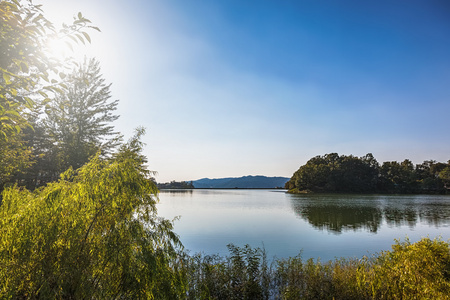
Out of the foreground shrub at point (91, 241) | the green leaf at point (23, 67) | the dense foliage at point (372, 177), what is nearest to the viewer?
the green leaf at point (23, 67)

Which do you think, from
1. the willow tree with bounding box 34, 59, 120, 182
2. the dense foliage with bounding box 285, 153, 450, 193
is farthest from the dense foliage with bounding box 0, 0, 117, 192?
the dense foliage with bounding box 285, 153, 450, 193

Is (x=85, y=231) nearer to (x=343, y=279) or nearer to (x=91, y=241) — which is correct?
(x=91, y=241)

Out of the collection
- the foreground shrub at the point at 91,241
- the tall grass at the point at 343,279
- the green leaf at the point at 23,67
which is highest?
the green leaf at the point at 23,67

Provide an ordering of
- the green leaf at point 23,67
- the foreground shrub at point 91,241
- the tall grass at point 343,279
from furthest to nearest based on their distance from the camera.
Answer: the tall grass at point 343,279, the foreground shrub at point 91,241, the green leaf at point 23,67

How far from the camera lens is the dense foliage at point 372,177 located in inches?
4469

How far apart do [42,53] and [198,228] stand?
71.9ft

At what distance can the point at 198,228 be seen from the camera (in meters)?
22.9

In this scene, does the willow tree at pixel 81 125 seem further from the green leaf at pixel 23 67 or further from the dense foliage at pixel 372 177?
the dense foliage at pixel 372 177

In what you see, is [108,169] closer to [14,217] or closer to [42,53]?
[14,217]

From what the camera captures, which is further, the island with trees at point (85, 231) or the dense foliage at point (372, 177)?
the dense foliage at point (372, 177)

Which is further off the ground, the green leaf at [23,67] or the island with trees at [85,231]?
the green leaf at [23,67]

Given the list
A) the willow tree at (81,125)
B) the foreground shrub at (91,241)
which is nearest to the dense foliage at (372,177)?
the willow tree at (81,125)

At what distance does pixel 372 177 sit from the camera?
4744 inches

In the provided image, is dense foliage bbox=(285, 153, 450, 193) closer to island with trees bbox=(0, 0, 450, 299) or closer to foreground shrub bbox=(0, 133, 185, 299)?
island with trees bbox=(0, 0, 450, 299)
